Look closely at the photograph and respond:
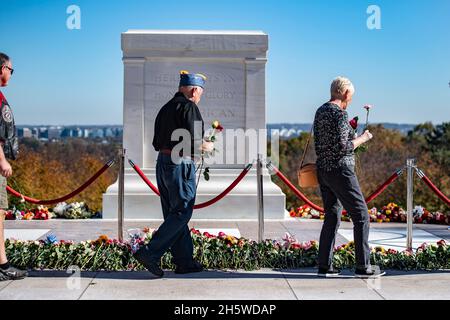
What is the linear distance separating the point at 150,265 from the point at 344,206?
1795 millimetres

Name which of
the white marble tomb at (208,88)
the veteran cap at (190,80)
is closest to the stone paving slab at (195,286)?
the veteran cap at (190,80)

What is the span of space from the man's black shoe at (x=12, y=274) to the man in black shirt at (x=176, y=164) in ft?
3.40

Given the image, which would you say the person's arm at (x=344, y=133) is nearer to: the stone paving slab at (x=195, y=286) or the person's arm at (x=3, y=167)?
the stone paving slab at (x=195, y=286)

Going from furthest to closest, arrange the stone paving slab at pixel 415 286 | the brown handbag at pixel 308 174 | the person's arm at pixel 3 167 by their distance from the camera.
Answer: the brown handbag at pixel 308 174 → the person's arm at pixel 3 167 → the stone paving slab at pixel 415 286

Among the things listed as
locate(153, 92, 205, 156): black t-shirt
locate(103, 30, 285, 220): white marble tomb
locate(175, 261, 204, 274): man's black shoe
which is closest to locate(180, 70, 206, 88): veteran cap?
locate(153, 92, 205, 156): black t-shirt

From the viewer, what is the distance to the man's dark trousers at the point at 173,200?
670cm

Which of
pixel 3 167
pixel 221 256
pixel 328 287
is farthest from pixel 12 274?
pixel 328 287

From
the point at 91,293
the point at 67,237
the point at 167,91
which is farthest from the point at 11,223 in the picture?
the point at 91,293

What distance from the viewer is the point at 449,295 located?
6246 millimetres

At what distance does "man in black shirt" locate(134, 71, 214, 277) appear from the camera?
669 centimetres

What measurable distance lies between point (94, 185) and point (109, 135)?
27.3m

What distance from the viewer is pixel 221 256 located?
7.41 m

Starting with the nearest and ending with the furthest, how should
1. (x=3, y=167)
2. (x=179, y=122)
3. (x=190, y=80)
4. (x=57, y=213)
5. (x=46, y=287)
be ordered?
(x=3, y=167) → (x=46, y=287) → (x=179, y=122) → (x=190, y=80) → (x=57, y=213)

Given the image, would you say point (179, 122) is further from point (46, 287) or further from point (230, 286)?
point (46, 287)
